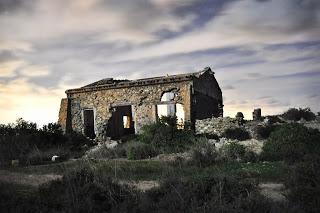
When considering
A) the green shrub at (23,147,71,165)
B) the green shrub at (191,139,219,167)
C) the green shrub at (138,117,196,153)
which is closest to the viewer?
the green shrub at (191,139,219,167)

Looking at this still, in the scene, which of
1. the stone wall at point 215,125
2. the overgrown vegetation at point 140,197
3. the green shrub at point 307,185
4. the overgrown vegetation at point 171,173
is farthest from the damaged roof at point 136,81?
the green shrub at point 307,185

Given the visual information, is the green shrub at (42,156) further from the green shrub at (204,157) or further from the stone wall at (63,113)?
the stone wall at (63,113)

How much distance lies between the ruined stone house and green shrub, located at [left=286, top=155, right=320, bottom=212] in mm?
15682

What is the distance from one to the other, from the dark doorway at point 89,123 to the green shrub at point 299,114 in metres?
14.3

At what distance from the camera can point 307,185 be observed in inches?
280

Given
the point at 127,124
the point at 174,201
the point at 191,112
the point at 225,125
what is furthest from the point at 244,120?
the point at 174,201

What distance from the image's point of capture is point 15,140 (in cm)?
1983

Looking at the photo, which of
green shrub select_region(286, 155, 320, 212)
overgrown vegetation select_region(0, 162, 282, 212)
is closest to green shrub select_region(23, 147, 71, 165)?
overgrown vegetation select_region(0, 162, 282, 212)

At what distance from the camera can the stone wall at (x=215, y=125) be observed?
2188 centimetres

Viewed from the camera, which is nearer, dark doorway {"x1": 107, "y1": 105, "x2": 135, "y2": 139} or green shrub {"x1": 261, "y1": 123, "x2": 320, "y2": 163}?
green shrub {"x1": 261, "y1": 123, "x2": 320, "y2": 163}

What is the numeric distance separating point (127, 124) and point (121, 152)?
12.3 metres

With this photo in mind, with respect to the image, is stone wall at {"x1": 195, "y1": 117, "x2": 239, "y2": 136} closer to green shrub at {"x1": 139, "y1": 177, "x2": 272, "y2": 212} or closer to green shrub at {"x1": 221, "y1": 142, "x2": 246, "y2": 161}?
green shrub at {"x1": 221, "y1": 142, "x2": 246, "y2": 161}

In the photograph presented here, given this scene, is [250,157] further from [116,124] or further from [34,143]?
[116,124]

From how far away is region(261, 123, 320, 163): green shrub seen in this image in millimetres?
12961
